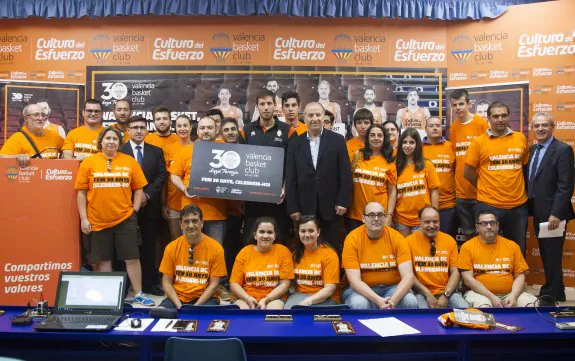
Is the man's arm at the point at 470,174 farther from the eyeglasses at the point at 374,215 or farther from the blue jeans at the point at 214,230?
the blue jeans at the point at 214,230

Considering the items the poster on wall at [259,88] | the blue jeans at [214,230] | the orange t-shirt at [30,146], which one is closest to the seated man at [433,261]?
the blue jeans at [214,230]

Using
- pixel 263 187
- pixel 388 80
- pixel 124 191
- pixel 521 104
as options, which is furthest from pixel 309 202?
pixel 521 104

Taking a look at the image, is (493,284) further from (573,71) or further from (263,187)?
(573,71)

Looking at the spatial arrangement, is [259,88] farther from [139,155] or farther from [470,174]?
[470,174]

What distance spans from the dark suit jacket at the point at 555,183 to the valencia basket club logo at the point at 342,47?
2.88 meters

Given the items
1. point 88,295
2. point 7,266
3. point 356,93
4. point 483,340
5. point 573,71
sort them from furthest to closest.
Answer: point 356,93
point 573,71
point 7,266
point 88,295
point 483,340

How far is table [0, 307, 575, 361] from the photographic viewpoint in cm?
277

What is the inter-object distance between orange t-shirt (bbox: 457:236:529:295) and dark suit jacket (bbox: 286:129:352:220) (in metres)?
1.18

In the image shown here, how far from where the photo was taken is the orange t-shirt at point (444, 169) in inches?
217

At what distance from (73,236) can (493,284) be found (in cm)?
394

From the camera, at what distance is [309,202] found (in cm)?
475

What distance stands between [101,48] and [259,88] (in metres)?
2.23

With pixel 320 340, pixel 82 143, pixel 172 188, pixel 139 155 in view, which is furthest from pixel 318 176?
pixel 82 143

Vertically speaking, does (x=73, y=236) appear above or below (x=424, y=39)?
below
